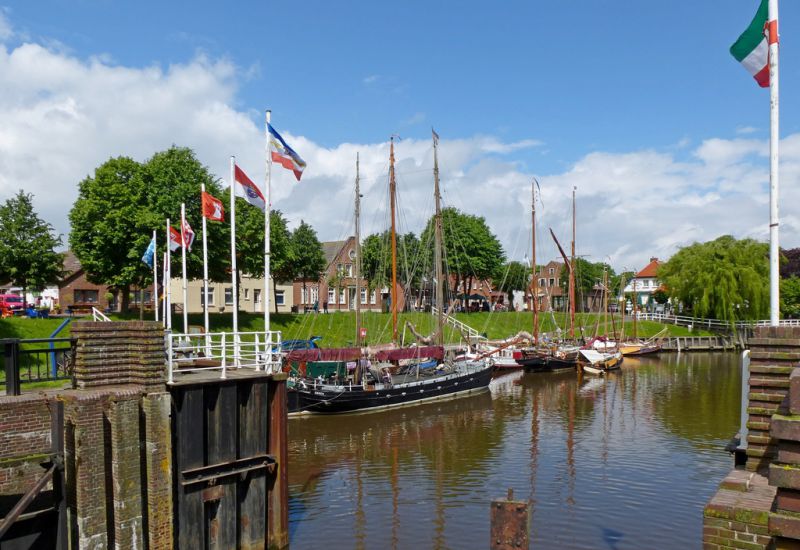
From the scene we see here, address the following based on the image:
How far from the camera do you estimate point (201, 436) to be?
44.2 ft

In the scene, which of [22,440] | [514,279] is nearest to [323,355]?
[22,440]

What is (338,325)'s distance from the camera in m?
61.1

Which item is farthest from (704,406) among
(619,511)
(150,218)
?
(150,218)

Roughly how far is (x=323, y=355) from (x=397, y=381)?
16.7ft

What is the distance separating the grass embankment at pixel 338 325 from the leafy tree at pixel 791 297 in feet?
78.6

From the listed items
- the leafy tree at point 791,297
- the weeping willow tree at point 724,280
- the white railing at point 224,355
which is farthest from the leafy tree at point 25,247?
the leafy tree at point 791,297

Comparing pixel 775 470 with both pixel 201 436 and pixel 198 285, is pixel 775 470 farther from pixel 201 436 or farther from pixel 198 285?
pixel 198 285

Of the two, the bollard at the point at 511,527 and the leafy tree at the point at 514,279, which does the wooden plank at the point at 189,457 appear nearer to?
the bollard at the point at 511,527

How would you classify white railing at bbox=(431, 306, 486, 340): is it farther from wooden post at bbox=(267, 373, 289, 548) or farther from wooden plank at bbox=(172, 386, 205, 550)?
wooden plank at bbox=(172, 386, 205, 550)

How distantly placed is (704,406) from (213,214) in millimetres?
29211

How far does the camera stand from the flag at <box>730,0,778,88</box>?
1127cm

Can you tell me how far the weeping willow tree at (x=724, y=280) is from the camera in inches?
2889

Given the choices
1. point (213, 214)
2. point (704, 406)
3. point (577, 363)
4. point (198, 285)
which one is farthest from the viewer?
point (198, 285)

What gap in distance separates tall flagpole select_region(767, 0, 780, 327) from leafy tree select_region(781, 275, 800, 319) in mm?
94915
